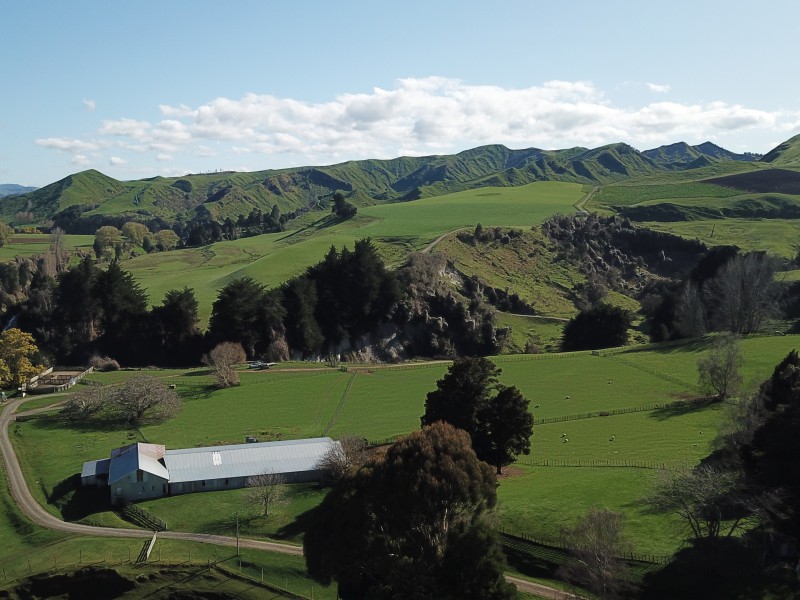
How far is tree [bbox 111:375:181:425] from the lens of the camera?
2936 inches

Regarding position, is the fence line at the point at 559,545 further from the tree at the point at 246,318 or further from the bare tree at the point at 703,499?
the tree at the point at 246,318

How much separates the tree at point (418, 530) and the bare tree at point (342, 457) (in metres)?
19.0

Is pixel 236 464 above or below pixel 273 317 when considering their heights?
below

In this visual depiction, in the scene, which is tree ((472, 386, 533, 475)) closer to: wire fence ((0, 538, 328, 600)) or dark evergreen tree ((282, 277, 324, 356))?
wire fence ((0, 538, 328, 600))

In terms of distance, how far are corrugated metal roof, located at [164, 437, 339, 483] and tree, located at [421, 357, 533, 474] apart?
11.7m

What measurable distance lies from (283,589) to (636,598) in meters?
21.0

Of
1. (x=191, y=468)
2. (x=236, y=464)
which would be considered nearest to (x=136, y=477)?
(x=191, y=468)

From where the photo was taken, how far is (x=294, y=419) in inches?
2899

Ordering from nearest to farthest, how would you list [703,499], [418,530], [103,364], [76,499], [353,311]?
[418,530]
[703,499]
[76,499]
[103,364]
[353,311]

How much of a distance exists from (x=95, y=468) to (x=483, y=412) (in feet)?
114

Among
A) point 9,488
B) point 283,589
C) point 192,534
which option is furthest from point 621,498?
point 9,488

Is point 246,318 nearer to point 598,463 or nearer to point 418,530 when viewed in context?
point 598,463

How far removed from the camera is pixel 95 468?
59.0 meters

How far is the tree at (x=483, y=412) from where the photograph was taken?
54.4 m
